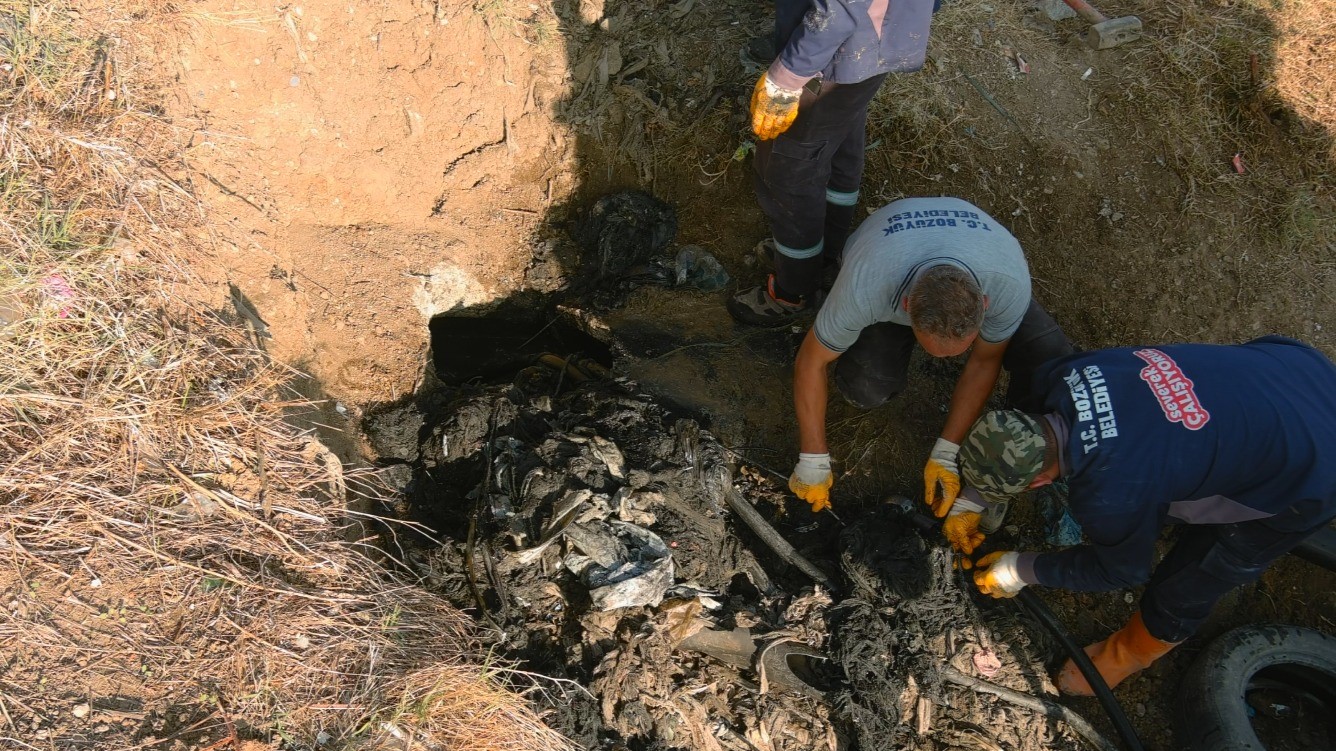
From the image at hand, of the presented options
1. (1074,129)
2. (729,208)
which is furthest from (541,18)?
(1074,129)

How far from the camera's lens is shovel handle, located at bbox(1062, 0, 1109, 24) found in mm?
4305

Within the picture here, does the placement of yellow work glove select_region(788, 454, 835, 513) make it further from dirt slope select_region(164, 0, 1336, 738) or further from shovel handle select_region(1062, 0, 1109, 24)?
shovel handle select_region(1062, 0, 1109, 24)

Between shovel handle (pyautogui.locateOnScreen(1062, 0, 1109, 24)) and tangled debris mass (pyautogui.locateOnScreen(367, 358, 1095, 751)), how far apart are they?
306 centimetres

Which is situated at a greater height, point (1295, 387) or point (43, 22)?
point (43, 22)

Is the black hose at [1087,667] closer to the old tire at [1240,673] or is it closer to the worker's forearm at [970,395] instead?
the old tire at [1240,673]

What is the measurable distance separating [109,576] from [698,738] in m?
1.86

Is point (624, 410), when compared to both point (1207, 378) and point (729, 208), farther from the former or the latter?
point (1207, 378)

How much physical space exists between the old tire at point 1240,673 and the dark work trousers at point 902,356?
4.01 ft

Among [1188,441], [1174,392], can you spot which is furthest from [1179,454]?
[1174,392]

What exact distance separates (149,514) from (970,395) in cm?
289

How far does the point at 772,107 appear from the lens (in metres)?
2.92

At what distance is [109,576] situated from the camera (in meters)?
2.33

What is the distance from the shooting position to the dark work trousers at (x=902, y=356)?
128 inches

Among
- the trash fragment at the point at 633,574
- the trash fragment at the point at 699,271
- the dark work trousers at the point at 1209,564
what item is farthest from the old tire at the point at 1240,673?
the trash fragment at the point at 699,271
